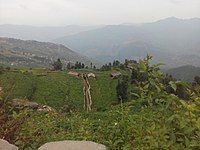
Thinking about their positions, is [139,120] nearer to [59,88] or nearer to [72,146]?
[72,146]

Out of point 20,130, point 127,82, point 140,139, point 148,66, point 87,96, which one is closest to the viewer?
point 148,66

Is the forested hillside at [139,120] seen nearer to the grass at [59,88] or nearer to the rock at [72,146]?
the rock at [72,146]

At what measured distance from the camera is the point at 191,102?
5.25 m

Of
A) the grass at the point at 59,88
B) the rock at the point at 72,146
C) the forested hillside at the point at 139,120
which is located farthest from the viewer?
the grass at the point at 59,88

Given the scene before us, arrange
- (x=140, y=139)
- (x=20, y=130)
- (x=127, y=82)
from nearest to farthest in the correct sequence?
1. (x=140, y=139)
2. (x=20, y=130)
3. (x=127, y=82)

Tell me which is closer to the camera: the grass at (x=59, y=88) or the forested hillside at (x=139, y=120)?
the forested hillside at (x=139, y=120)

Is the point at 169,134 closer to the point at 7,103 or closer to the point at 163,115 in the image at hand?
the point at 163,115

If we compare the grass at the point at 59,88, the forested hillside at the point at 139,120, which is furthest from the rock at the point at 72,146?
the grass at the point at 59,88

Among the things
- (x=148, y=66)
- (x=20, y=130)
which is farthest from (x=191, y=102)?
(x=20, y=130)

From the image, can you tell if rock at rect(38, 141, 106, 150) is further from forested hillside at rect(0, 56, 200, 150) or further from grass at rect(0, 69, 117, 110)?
grass at rect(0, 69, 117, 110)

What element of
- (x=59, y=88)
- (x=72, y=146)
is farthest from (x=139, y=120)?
(x=59, y=88)

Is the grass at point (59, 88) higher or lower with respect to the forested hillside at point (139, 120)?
lower

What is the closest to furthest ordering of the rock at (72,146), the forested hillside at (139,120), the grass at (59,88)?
the forested hillside at (139,120) → the rock at (72,146) → the grass at (59,88)

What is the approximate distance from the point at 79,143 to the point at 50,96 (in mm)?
100099
